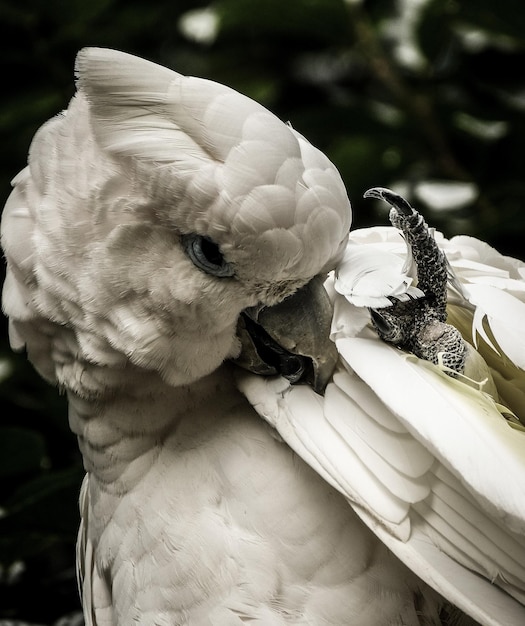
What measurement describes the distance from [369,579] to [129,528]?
0.31 metres

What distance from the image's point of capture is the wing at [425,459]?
0.80 meters

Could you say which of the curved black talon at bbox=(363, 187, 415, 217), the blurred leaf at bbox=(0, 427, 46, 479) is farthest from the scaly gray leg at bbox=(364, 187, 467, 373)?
the blurred leaf at bbox=(0, 427, 46, 479)

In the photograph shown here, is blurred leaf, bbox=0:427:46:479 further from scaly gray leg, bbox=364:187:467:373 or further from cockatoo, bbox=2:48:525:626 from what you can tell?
scaly gray leg, bbox=364:187:467:373

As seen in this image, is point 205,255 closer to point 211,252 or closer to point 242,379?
point 211,252

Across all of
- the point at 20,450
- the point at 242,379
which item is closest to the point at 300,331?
the point at 242,379

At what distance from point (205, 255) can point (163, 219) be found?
6 cm

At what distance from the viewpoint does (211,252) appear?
85cm

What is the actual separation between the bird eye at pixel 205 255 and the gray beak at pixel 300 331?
83 millimetres

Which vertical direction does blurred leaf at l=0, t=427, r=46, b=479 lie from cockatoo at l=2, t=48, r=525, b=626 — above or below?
below

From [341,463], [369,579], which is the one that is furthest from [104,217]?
[369,579]

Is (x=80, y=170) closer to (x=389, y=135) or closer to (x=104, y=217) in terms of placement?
(x=104, y=217)

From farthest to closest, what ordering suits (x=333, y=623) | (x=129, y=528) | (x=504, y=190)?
(x=504, y=190) → (x=129, y=528) → (x=333, y=623)

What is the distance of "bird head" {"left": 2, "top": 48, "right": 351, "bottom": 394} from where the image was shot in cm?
81

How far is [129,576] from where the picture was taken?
1.01 meters
